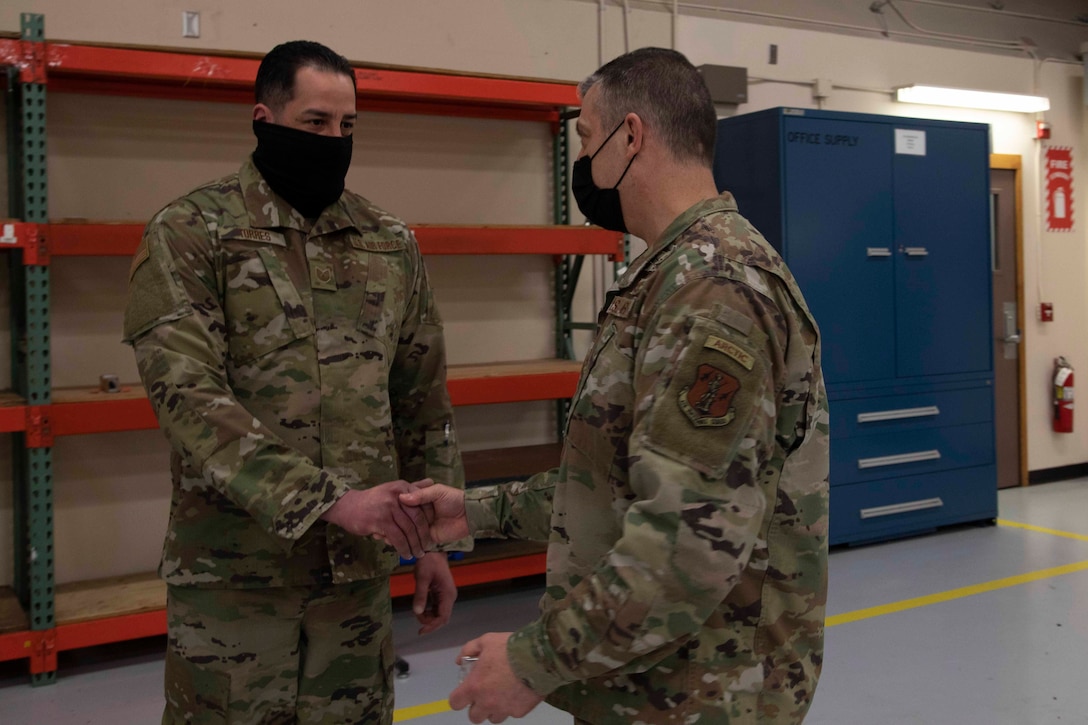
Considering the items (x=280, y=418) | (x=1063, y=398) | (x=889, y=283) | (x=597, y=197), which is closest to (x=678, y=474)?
(x=597, y=197)

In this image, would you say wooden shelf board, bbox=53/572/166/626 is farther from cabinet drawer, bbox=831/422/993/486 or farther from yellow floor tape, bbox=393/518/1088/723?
cabinet drawer, bbox=831/422/993/486

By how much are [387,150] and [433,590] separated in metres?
2.91

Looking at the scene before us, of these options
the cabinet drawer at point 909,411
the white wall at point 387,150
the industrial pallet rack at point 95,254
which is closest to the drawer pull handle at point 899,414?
the cabinet drawer at point 909,411

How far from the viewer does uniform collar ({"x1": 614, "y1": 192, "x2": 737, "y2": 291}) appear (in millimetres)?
1348

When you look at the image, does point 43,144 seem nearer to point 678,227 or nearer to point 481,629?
point 481,629

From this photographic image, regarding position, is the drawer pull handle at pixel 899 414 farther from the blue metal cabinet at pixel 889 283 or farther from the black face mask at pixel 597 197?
the black face mask at pixel 597 197

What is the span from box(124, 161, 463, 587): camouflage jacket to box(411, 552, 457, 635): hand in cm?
16

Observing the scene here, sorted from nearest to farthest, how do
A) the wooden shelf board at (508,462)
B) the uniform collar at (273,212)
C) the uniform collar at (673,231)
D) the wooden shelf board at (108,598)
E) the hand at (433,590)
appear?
the uniform collar at (673,231) < the uniform collar at (273,212) < the hand at (433,590) < the wooden shelf board at (108,598) < the wooden shelf board at (508,462)

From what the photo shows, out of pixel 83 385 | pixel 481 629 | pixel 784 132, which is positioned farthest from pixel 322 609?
pixel 784 132

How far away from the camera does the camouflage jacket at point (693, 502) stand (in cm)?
117

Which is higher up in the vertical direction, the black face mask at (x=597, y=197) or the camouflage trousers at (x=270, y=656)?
the black face mask at (x=597, y=197)

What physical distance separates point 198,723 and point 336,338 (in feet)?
2.53

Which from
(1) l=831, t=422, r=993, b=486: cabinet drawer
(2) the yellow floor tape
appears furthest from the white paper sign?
(2) the yellow floor tape

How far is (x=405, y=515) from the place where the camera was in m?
1.74
